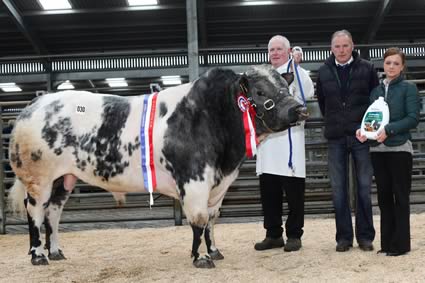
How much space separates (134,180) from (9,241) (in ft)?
8.51

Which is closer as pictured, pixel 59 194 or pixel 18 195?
pixel 59 194

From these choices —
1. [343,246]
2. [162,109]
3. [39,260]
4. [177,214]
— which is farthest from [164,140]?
[177,214]

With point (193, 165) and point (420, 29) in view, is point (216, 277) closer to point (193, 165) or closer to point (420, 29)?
point (193, 165)

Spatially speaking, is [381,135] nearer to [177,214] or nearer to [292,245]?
[292,245]

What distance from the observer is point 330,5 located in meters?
11.4

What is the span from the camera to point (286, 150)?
414cm

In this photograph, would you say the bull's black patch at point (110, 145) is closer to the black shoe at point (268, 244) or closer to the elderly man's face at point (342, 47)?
the black shoe at point (268, 244)

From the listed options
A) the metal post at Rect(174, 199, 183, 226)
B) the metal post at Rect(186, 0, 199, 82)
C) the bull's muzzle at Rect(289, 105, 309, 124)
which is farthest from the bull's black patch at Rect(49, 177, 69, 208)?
the metal post at Rect(186, 0, 199, 82)

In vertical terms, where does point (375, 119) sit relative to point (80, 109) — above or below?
below

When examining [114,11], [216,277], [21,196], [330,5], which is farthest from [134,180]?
[330,5]

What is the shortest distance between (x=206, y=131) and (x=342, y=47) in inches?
50.8

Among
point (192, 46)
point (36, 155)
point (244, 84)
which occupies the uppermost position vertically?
point (192, 46)

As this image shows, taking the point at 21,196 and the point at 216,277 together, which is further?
the point at 21,196

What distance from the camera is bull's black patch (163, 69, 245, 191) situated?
11.5 feet
